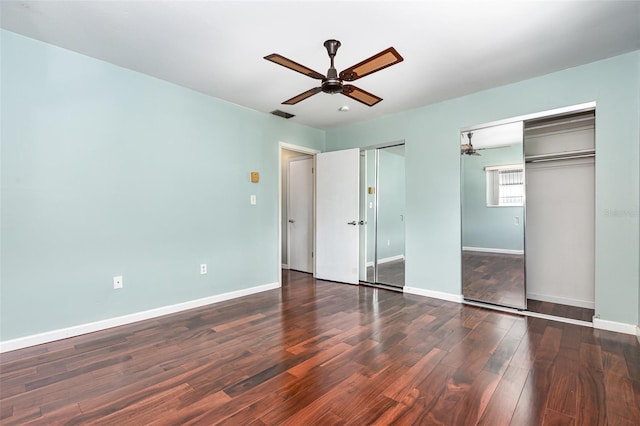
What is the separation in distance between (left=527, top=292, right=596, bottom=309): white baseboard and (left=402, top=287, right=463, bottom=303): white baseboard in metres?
0.88

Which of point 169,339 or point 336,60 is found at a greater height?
point 336,60

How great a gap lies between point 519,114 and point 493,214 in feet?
3.83

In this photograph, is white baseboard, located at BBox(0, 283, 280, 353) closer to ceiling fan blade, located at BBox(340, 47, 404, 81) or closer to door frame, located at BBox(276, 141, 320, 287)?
door frame, located at BBox(276, 141, 320, 287)

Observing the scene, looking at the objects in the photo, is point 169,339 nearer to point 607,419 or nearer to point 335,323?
point 335,323

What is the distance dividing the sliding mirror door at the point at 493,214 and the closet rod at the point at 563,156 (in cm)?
30

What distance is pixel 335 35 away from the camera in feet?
7.96

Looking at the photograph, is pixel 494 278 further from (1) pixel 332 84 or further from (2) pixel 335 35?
(2) pixel 335 35

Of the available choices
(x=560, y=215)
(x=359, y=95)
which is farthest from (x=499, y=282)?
(x=359, y=95)

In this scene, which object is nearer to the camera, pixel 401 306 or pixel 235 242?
pixel 401 306

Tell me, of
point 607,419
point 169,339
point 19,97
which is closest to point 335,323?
point 169,339

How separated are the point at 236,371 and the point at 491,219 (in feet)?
10.6

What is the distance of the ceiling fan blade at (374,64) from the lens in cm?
203

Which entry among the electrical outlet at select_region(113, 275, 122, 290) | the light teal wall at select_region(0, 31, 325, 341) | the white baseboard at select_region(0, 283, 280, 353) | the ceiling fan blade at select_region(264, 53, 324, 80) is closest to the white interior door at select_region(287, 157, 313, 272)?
the light teal wall at select_region(0, 31, 325, 341)

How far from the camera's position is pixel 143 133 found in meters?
3.16
